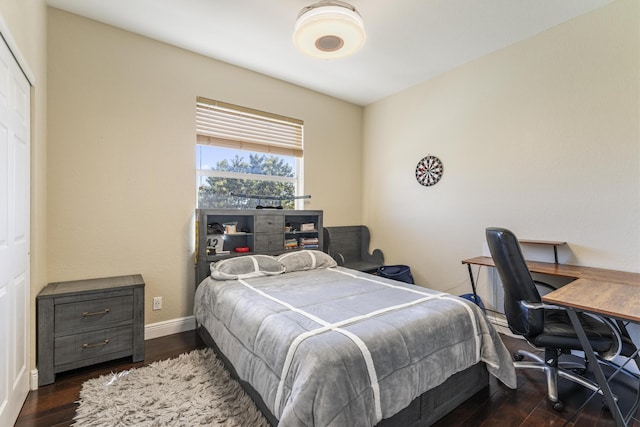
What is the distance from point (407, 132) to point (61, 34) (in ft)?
11.8

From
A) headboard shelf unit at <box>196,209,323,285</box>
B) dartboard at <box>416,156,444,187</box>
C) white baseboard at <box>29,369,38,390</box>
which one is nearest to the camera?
white baseboard at <box>29,369,38,390</box>

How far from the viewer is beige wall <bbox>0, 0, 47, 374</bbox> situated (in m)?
1.65

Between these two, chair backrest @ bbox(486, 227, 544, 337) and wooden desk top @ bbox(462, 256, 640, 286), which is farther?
wooden desk top @ bbox(462, 256, 640, 286)

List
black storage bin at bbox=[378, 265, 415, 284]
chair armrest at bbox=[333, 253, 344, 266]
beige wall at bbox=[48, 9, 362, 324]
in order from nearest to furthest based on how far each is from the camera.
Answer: beige wall at bbox=[48, 9, 362, 324] → black storage bin at bbox=[378, 265, 415, 284] → chair armrest at bbox=[333, 253, 344, 266]

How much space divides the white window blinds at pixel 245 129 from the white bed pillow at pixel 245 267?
1322mm

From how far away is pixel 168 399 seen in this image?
6.00 feet

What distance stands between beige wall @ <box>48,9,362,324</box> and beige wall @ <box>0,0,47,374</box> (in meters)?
0.12

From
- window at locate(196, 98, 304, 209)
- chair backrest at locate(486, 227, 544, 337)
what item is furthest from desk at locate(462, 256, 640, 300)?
window at locate(196, 98, 304, 209)

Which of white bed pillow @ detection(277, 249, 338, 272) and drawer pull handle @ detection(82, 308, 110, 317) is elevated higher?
white bed pillow @ detection(277, 249, 338, 272)

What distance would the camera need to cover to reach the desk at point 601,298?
1.39 m

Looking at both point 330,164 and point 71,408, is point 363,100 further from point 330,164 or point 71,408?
point 71,408

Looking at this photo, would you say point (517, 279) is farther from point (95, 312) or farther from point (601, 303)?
point (95, 312)

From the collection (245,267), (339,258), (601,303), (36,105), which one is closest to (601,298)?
(601,303)

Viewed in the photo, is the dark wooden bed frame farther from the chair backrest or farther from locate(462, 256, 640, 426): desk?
locate(462, 256, 640, 426): desk
